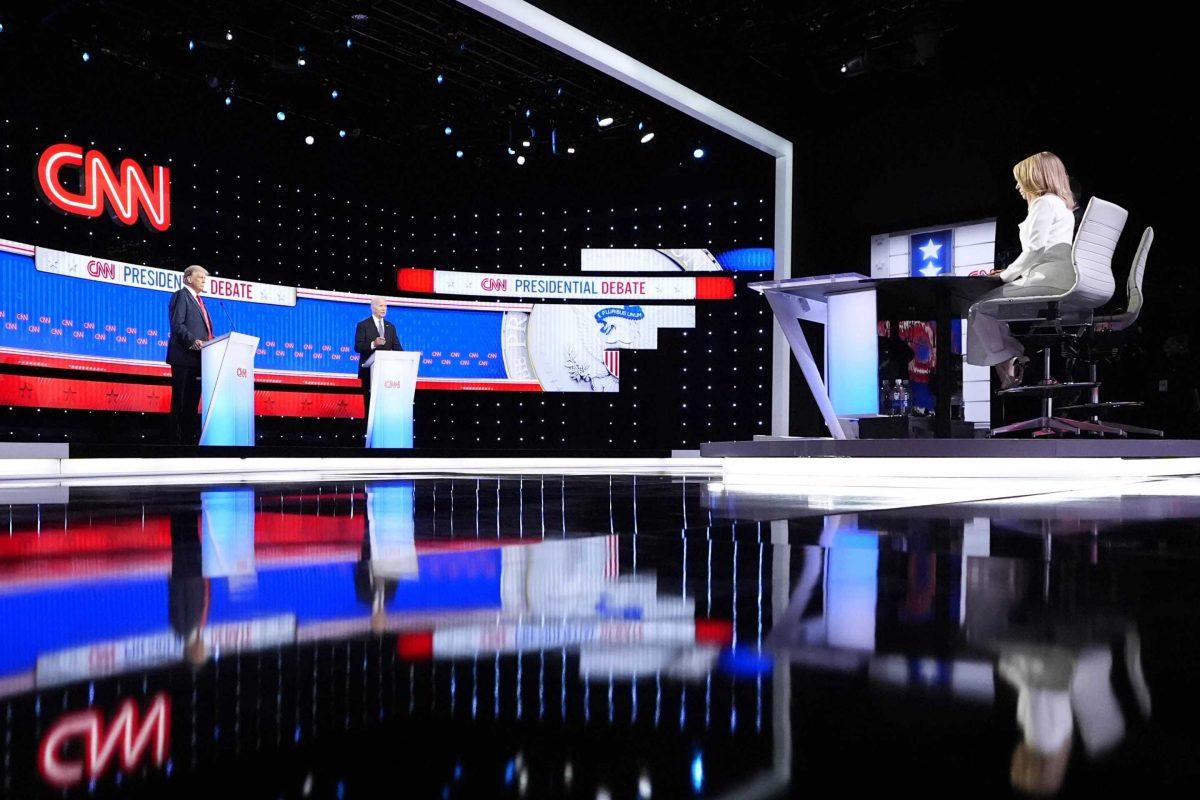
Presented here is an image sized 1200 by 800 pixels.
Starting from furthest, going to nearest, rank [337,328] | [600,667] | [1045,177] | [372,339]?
[337,328], [372,339], [1045,177], [600,667]

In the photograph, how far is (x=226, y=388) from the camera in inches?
252

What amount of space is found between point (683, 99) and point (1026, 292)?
14.7 feet

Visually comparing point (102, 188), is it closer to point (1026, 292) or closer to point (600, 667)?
point (1026, 292)

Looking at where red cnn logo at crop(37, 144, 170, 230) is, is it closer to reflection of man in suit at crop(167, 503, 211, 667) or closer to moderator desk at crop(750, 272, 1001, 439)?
moderator desk at crop(750, 272, 1001, 439)

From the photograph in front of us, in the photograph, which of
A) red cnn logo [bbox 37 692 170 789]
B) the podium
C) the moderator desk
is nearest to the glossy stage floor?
red cnn logo [bbox 37 692 170 789]

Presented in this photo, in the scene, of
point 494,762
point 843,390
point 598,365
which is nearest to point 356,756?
point 494,762

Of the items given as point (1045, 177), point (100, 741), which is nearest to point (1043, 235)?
point (1045, 177)

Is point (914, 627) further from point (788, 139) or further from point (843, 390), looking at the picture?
point (788, 139)

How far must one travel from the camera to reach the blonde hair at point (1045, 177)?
11.8 ft

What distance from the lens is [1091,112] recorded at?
717 cm

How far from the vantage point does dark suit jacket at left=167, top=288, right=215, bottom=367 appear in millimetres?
6648

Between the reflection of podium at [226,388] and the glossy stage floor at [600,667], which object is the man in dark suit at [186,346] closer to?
the reflection of podium at [226,388]

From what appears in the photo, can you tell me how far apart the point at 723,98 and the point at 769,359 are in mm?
3449

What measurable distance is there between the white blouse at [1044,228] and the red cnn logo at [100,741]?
3.79 meters
